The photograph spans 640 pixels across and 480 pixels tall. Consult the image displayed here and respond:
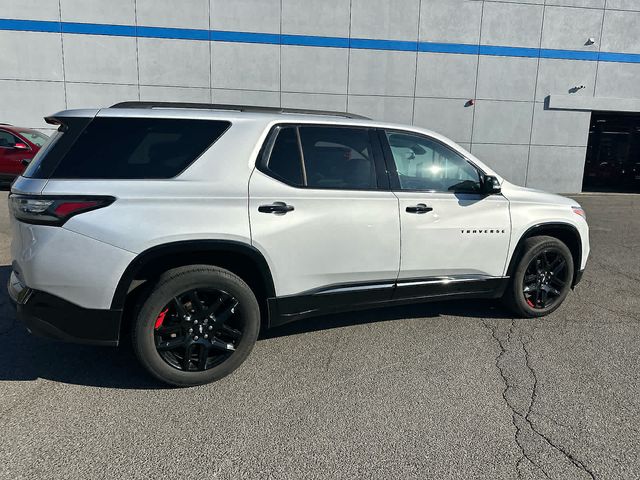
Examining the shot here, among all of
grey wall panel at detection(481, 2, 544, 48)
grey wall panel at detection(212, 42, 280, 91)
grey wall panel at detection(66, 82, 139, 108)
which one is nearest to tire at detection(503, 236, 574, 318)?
grey wall panel at detection(212, 42, 280, 91)

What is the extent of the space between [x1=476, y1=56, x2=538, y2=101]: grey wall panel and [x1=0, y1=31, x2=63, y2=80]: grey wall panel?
13.4 m

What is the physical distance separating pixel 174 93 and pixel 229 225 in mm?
12582

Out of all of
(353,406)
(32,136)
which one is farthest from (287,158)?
(32,136)

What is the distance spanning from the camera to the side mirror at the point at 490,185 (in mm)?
3865

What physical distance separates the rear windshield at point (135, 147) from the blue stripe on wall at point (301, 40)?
12.2 metres

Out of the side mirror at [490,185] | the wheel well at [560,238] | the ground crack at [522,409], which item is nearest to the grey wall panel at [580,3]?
the wheel well at [560,238]

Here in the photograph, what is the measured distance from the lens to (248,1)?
1373 centimetres

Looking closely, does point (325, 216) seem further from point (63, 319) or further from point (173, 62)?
point (173, 62)

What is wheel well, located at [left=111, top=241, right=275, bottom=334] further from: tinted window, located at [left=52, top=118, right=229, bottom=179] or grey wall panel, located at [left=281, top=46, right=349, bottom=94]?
grey wall panel, located at [left=281, top=46, right=349, bottom=94]

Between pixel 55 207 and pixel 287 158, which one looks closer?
pixel 55 207

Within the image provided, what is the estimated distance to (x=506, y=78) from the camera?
15.0 metres

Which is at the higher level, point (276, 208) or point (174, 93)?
point (174, 93)

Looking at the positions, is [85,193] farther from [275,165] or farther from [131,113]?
[275,165]

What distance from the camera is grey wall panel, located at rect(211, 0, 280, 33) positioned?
13.7m
